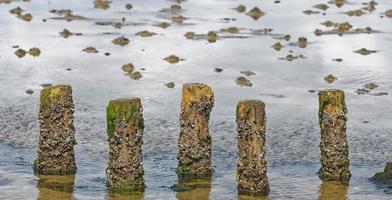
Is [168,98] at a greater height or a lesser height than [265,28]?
lesser

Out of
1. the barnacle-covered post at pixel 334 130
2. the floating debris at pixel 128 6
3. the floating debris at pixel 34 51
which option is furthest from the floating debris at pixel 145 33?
the barnacle-covered post at pixel 334 130

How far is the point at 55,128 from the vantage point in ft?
76.0

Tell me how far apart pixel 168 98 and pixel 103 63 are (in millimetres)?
7458

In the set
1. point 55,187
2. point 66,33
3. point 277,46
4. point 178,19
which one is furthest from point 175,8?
Result: point 55,187

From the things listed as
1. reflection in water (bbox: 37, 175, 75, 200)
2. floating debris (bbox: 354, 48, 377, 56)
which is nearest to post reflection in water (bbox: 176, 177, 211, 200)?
reflection in water (bbox: 37, 175, 75, 200)

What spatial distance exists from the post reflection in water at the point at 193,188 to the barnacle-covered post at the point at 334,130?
2.80 metres

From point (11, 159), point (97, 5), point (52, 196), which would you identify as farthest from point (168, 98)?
point (97, 5)

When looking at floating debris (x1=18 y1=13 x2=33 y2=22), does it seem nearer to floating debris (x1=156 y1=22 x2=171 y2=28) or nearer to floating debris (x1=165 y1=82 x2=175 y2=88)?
floating debris (x1=156 y1=22 x2=171 y2=28)

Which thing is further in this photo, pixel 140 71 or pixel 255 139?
pixel 140 71

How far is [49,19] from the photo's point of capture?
53.6m

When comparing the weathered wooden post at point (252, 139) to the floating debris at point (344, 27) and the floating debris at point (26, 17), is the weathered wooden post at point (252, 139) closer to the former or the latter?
the floating debris at point (344, 27)

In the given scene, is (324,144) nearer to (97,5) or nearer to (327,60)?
(327,60)

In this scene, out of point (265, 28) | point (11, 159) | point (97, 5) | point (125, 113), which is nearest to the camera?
point (125, 113)

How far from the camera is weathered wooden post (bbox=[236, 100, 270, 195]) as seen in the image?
71.1 ft
